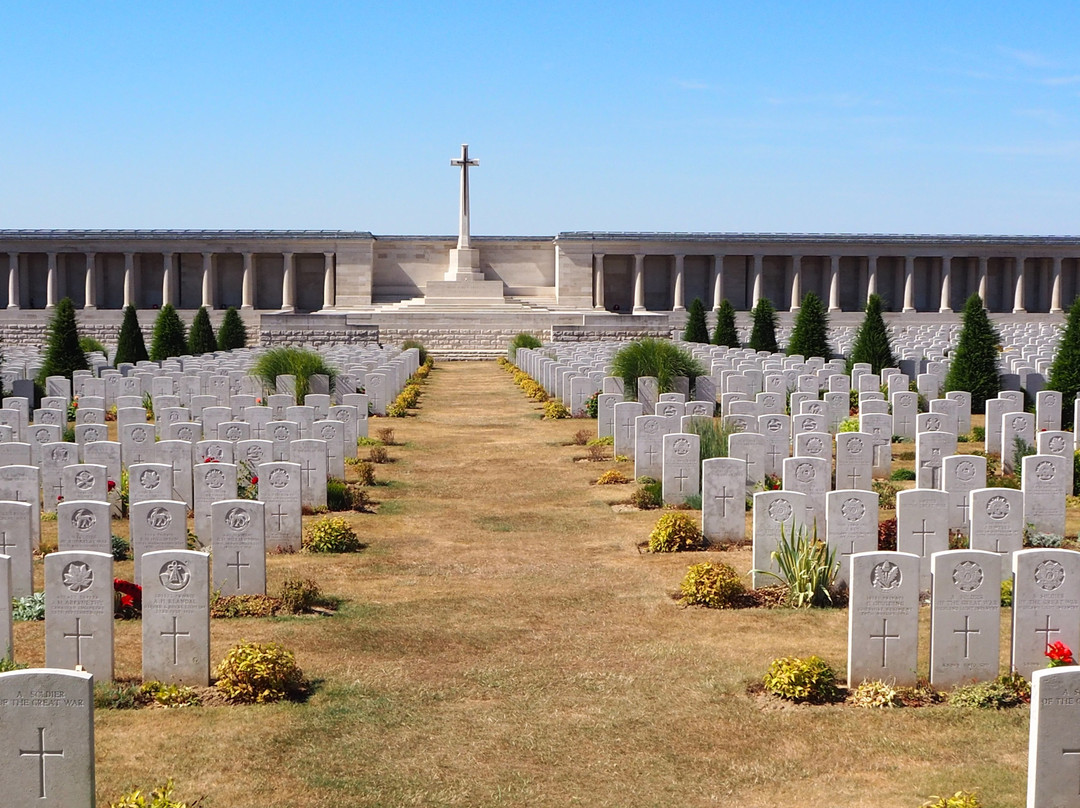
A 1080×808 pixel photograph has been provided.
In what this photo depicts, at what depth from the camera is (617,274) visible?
73750 mm

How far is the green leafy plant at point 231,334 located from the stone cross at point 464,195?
17.0m

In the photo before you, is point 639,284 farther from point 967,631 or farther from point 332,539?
point 967,631

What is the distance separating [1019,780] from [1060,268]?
7264 centimetres

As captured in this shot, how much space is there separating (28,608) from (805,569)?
263 inches

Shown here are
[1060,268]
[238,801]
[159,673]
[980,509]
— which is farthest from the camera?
[1060,268]

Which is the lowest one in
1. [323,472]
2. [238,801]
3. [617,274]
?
[238,801]

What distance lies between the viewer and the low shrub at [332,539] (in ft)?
42.8

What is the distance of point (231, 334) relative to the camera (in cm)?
4575

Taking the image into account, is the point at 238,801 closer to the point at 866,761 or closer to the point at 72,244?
the point at 866,761

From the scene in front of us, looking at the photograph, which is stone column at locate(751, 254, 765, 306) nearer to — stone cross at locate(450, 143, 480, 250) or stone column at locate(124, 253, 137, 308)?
stone cross at locate(450, 143, 480, 250)

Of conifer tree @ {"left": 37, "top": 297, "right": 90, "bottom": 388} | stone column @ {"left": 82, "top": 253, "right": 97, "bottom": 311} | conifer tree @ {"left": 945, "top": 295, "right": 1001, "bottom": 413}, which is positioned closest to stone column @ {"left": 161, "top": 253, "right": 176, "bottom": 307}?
stone column @ {"left": 82, "top": 253, "right": 97, "bottom": 311}

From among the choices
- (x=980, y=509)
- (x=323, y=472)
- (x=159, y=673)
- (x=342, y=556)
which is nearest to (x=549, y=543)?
(x=342, y=556)

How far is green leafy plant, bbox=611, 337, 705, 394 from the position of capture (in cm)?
2488

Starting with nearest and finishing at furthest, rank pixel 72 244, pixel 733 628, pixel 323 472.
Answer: pixel 733 628, pixel 323 472, pixel 72 244
